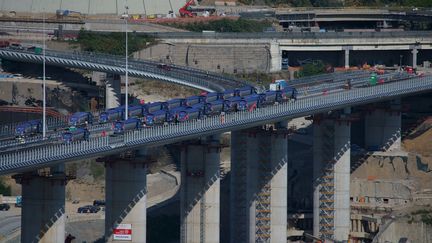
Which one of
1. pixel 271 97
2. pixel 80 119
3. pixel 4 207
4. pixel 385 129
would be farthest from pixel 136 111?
pixel 385 129

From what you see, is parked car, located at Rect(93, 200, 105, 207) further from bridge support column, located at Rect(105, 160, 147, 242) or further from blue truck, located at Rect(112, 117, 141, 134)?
blue truck, located at Rect(112, 117, 141, 134)

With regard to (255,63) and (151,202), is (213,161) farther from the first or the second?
(255,63)

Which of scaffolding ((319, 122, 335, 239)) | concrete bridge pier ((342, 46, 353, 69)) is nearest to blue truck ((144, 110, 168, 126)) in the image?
scaffolding ((319, 122, 335, 239))

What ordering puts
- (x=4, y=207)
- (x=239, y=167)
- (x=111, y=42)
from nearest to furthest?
→ (x=239, y=167) < (x=4, y=207) < (x=111, y=42)

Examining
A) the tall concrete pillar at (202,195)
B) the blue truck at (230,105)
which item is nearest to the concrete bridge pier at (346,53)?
the blue truck at (230,105)

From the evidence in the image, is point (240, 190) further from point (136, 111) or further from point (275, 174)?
point (136, 111)
